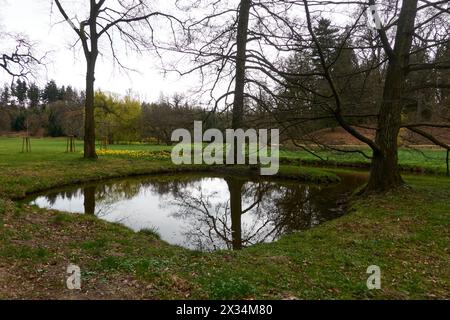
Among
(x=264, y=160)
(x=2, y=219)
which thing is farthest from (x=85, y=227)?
(x=264, y=160)

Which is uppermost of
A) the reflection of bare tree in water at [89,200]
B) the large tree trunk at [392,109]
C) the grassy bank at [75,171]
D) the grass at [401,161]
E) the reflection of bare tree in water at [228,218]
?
the large tree trunk at [392,109]

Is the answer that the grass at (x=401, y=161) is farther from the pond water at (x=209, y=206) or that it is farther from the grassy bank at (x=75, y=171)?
the pond water at (x=209, y=206)

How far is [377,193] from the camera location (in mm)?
10555

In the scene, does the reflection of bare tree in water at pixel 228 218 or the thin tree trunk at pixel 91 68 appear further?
the thin tree trunk at pixel 91 68

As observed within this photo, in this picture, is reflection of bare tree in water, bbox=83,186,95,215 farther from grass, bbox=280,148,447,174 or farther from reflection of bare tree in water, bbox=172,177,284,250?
grass, bbox=280,148,447,174

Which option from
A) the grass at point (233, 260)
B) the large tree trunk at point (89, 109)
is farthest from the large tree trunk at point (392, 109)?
the large tree trunk at point (89, 109)

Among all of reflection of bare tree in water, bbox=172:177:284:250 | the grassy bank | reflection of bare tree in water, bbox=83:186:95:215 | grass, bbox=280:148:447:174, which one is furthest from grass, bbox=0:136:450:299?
grass, bbox=280:148:447:174

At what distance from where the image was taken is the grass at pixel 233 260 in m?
4.32

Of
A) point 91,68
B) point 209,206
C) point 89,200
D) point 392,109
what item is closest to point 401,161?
point 392,109

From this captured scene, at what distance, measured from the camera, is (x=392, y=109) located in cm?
1027

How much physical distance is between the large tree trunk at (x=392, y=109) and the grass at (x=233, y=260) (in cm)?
192

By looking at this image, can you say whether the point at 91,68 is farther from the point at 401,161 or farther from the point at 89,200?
the point at 401,161
